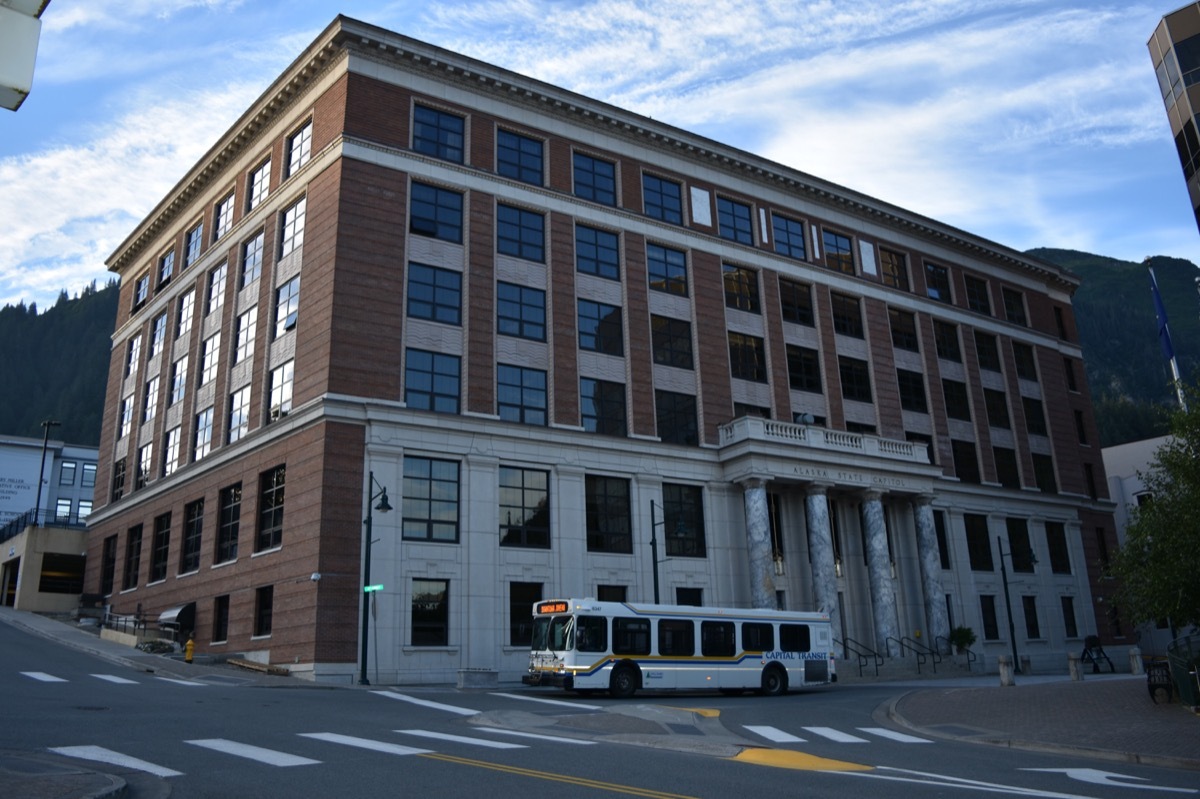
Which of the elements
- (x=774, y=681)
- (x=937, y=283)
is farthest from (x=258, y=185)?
(x=937, y=283)

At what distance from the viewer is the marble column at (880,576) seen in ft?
150

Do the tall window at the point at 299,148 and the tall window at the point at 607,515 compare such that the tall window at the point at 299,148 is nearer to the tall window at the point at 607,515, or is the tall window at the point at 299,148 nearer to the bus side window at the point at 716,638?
the tall window at the point at 607,515

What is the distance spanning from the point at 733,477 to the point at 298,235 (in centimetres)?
2232

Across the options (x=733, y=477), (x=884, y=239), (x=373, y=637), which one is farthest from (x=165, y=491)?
(x=884, y=239)

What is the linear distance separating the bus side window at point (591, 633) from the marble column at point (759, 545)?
45.5 feet

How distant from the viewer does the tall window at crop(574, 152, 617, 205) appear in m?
46.2

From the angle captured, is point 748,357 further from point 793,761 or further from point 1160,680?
point 793,761

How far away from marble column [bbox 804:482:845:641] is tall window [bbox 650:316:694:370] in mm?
→ 8550

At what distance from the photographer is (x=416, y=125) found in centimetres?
4194

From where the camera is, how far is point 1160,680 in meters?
25.0

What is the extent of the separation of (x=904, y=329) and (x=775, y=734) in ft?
133

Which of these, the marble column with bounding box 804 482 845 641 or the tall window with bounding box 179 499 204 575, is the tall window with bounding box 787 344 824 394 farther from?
the tall window with bounding box 179 499 204 575

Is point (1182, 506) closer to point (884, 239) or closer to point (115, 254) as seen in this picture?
point (884, 239)

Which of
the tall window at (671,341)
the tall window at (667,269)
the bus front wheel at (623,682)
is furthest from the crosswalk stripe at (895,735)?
the tall window at (667,269)
